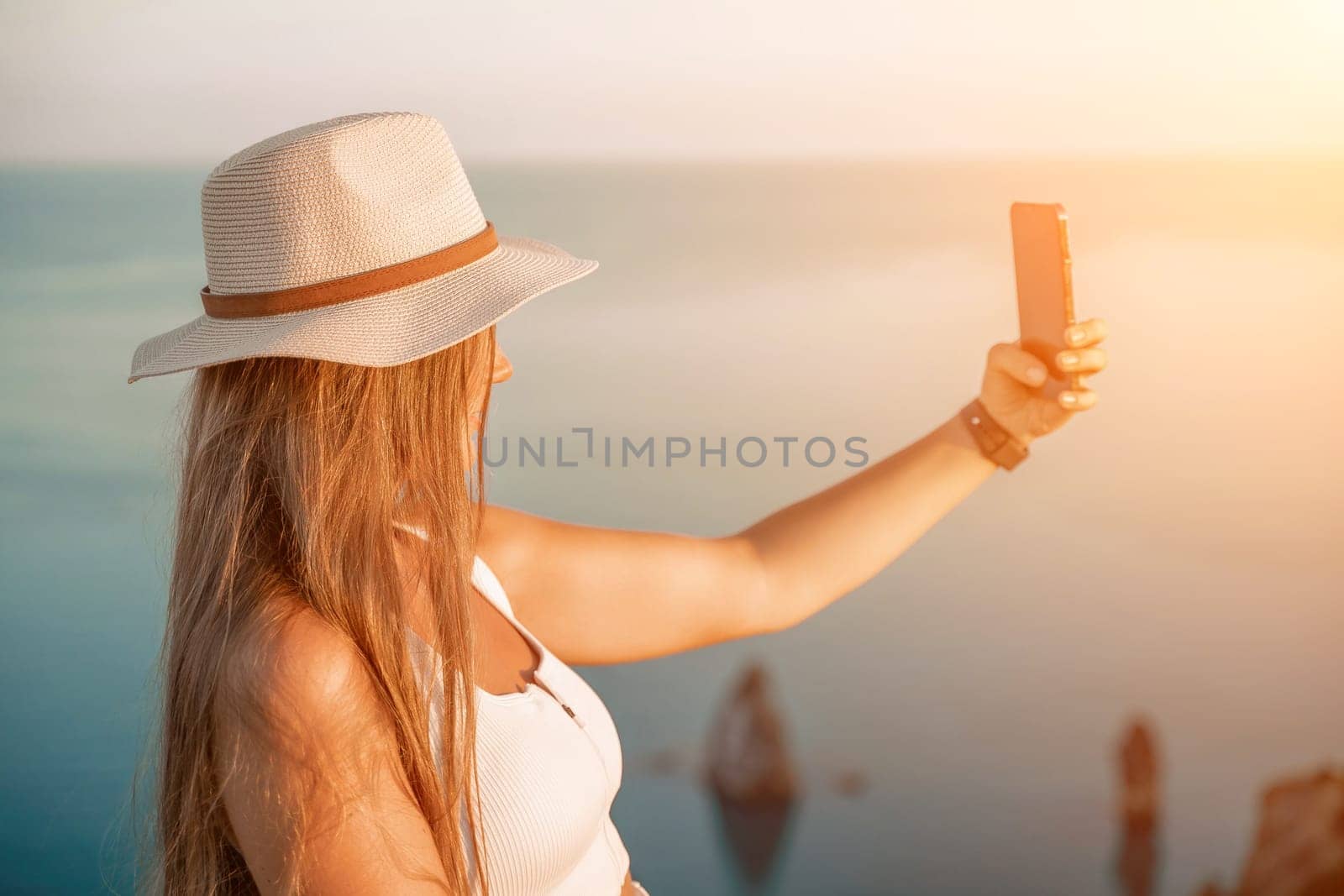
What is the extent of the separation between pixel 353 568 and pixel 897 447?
166cm

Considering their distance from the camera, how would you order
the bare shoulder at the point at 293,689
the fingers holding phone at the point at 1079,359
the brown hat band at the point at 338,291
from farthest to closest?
the fingers holding phone at the point at 1079,359, the brown hat band at the point at 338,291, the bare shoulder at the point at 293,689

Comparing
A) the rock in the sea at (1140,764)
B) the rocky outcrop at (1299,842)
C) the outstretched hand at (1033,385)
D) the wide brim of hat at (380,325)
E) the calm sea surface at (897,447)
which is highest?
the wide brim of hat at (380,325)

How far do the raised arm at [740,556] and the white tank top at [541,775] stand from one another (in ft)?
0.42

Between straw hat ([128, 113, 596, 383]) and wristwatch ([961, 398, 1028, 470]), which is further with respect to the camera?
wristwatch ([961, 398, 1028, 470])

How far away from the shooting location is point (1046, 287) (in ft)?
4.13

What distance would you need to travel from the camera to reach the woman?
2.85 feet

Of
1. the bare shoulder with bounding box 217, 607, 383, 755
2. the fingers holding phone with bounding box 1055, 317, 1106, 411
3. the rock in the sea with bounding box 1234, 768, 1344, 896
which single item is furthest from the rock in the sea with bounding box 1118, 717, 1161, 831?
the bare shoulder with bounding box 217, 607, 383, 755

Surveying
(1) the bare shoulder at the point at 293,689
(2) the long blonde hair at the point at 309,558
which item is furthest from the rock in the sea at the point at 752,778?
(1) the bare shoulder at the point at 293,689

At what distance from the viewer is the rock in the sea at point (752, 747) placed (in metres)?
2.53

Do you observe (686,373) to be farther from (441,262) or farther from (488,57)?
(441,262)

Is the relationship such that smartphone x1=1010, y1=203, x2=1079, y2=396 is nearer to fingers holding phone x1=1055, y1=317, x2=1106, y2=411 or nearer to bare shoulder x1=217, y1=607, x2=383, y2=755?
fingers holding phone x1=1055, y1=317, x2=1106, y2=411

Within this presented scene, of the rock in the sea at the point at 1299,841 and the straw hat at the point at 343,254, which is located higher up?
the straw hat at the point at 343,254

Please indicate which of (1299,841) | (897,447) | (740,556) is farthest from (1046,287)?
(1299,841)

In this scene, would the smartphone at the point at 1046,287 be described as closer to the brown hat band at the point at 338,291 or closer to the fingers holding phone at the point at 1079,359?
the fingers holding phone at the point at 1079,359
